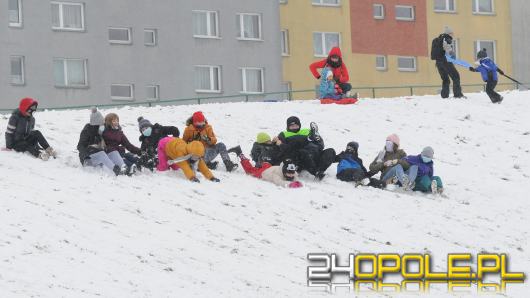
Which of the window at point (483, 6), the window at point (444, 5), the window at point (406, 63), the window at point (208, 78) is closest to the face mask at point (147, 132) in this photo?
the window at point (208, 78)

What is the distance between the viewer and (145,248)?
77.8 ft

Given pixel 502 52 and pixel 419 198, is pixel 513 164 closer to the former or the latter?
pixel 419 198

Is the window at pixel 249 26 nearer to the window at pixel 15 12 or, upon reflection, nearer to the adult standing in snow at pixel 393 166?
the window at pixel 15 12

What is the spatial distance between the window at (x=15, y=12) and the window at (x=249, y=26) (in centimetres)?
930

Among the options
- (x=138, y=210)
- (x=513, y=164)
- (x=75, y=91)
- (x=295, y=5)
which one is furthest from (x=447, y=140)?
(x=295, y=5)

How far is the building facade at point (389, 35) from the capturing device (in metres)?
65.0

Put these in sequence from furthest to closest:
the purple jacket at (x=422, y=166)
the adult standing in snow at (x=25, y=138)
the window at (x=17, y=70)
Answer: the window at (x=17, y=70)
the purple jacket at (x=422, y=166)
the adult standing in snow at (x=25, y=138)

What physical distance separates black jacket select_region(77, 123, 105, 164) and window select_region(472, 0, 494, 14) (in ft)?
143

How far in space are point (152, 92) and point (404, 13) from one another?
13.5 m

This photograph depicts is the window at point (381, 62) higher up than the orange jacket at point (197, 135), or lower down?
higher up

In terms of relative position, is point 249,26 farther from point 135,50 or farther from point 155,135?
point 155,135

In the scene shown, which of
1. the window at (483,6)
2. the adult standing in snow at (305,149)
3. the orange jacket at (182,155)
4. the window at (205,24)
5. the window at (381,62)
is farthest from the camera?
the window at (483,6)

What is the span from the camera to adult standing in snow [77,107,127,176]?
92.6 ft

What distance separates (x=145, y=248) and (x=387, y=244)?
4876mm
